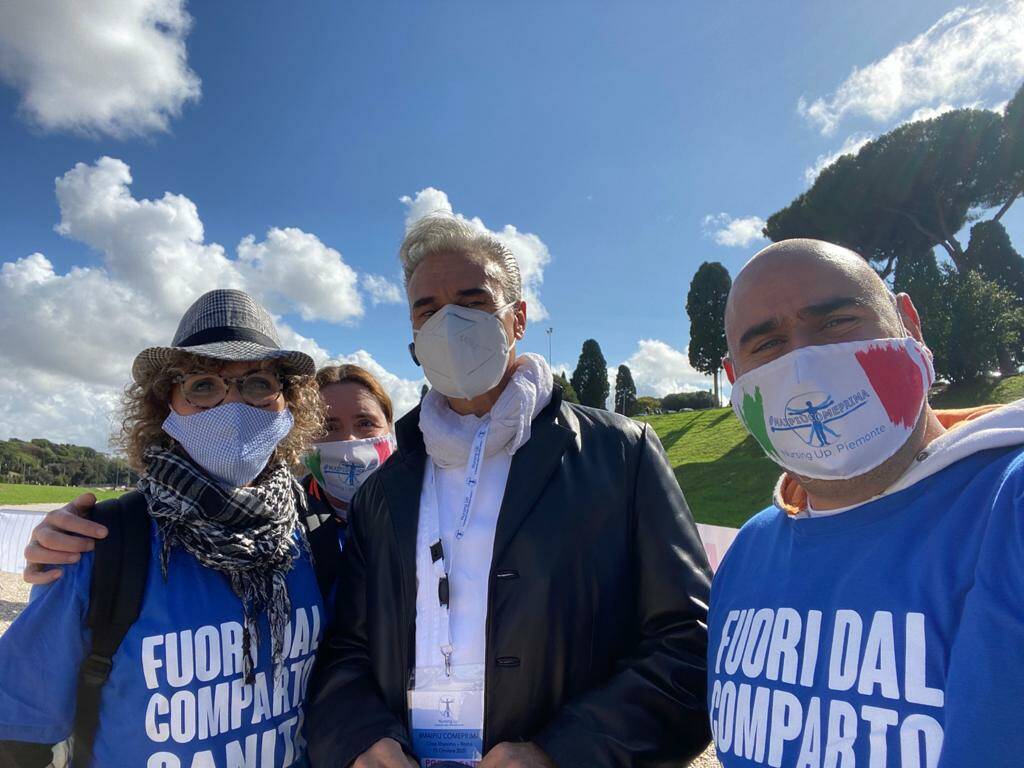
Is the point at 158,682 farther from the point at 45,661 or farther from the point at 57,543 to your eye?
the point at 57,543

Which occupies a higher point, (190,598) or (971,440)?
(971,440)

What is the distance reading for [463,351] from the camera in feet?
7.14

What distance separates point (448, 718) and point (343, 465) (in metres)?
1.85

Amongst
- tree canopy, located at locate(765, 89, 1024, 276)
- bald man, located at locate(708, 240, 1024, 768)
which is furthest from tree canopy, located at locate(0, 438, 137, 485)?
bald man, located at locate(708, 240, 1024, 768)

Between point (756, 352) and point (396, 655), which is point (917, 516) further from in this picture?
point (396, 655)

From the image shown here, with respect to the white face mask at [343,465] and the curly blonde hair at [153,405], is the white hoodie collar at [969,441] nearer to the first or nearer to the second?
the curly blonde hair at [153,405]

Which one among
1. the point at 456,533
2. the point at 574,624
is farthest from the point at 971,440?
the point at 456,533

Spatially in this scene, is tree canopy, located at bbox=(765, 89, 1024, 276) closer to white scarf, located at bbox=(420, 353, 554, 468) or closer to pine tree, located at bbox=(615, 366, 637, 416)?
pine tree, located at bbox=(615, 366, 637, 416)

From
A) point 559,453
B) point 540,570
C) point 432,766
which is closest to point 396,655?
point 432,766

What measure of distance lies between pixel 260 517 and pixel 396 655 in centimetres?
73

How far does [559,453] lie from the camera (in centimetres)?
201

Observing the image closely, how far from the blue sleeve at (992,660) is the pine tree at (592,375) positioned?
143 ft

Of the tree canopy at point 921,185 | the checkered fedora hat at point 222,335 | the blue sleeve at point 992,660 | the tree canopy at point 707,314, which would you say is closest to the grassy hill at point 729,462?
the tree canopy at point 707,314

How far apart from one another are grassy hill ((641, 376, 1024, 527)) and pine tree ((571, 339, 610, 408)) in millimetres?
14004
